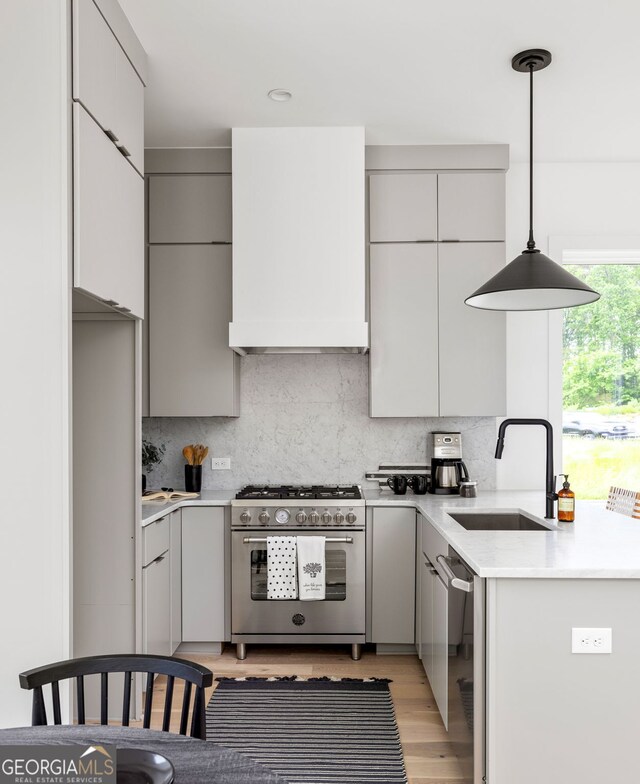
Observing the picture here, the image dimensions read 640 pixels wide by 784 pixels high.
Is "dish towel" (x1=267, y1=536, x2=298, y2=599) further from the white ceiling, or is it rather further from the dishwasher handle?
the white ceiling

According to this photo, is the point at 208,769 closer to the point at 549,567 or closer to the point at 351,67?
the point at 549,567

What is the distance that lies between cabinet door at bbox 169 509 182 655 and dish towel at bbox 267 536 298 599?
497 mm

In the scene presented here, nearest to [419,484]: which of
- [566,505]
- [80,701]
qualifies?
[566,505]

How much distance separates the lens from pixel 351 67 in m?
2.92

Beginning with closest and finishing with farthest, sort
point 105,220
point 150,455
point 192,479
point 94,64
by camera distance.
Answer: point 94,64, point 105,220, point 192,479, point 150,455

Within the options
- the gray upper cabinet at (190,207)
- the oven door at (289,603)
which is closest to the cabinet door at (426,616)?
the oven door at (289,603)

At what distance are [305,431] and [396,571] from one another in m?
1.02

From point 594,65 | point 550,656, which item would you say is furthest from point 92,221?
point 594,65

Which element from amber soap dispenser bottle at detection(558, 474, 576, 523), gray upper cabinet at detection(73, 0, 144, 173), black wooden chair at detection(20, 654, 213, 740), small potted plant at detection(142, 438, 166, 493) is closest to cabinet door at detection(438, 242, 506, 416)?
amber soap dispenser bottle at detection(558, 474, 576, 523)

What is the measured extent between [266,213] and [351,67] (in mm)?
903

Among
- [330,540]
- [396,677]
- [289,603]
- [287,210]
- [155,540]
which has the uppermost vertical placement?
[287,210]

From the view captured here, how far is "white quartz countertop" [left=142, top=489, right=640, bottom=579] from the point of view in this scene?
2.00 metres

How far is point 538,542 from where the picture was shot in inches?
93.0

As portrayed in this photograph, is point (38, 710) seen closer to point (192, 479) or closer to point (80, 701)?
point (80, 701)
